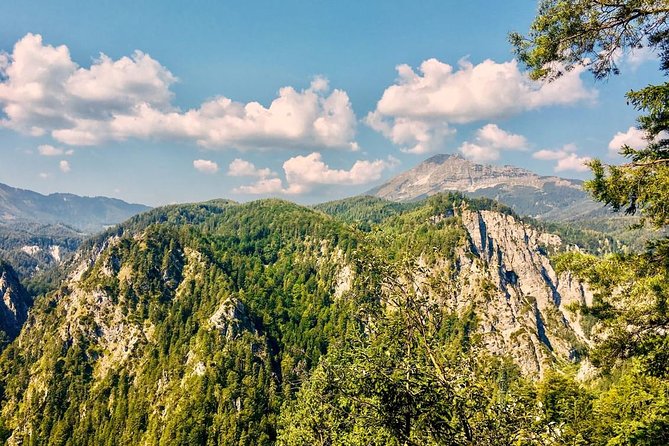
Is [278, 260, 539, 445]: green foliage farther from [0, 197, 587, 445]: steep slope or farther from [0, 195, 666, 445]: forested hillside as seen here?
[0, 197, 587, 445]: steep slope

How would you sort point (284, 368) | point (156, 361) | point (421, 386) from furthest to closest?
point (284, 368) < point (156, 361) < point (421, 386)

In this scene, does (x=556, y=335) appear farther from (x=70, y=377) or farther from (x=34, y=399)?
(x=34, y=399)

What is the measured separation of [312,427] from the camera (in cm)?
2836

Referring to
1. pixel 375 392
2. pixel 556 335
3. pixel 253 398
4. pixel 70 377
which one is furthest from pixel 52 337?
pixel 556 335

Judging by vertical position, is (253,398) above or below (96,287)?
below

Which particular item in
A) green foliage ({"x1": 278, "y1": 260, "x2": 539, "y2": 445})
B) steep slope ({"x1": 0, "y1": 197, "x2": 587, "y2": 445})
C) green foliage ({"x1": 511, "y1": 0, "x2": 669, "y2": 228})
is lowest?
steep slope ({"x1": 0, "y1": 197, "x2": 587, "y2": 445})

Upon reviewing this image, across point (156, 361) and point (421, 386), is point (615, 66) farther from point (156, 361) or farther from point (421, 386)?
point (156, 361)

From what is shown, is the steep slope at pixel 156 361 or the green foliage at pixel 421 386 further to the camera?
the steep slope at pixel 156 361

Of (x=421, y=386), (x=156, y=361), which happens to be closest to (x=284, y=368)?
(x=156, y=361)

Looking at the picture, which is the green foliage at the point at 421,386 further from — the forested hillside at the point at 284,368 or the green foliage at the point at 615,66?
the green foliage at the point at 615,66

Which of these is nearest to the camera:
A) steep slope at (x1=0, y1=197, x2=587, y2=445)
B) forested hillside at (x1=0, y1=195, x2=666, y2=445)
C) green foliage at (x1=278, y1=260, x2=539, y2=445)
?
Answer: green foliage at (x1=278, y1=260, x2=539, y2=445)

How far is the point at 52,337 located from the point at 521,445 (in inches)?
8699

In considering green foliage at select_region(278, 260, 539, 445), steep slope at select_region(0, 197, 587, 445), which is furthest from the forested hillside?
steep slope at select_region(0, 197, 587, 445)

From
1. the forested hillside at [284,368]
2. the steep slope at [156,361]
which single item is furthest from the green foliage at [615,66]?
the steep slope at [156,361]
